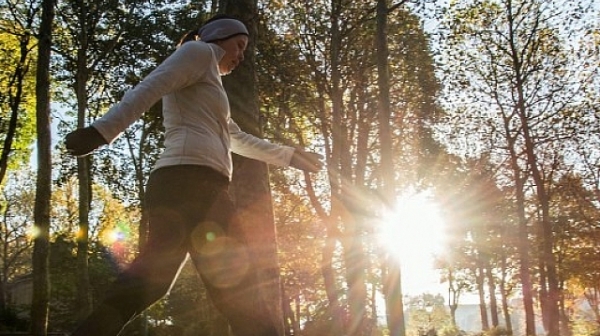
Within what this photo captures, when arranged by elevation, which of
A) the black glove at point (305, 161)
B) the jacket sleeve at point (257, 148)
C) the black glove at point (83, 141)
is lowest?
the black glove at point (83, 141)

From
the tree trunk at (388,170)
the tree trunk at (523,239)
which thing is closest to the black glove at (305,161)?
the tree trunk at (388,170)

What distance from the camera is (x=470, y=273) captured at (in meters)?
49.8

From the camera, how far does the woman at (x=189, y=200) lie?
238 centimetres

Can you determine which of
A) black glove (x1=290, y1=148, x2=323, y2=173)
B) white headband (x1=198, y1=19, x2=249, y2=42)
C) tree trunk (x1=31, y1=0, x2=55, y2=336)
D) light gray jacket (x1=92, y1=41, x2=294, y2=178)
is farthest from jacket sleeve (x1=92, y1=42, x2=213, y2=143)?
tree trunk (x1=31, y1=0, x2=55, y2=336)

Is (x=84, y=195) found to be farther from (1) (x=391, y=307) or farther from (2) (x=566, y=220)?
(2) (x=566, y=220)

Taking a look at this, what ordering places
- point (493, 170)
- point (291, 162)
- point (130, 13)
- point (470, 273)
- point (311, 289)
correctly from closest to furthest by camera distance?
1. point (291, 162)
2. point (130, 13)
3. point (493, 170)
4. point (311, 289)
5. point (470, 273)

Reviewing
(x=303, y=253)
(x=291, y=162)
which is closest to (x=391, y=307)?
(x=291, y=162)

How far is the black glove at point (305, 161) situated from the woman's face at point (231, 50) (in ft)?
1.88

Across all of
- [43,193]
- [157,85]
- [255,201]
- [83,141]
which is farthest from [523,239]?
[83,141]

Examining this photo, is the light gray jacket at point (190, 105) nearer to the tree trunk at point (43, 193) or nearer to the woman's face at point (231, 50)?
the woman's face at point (231, 50)

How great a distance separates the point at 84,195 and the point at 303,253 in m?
17.4

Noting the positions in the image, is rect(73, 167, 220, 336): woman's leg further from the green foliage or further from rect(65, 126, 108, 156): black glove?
the green foliage

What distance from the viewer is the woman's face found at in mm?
2902

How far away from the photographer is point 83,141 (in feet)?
7.15
